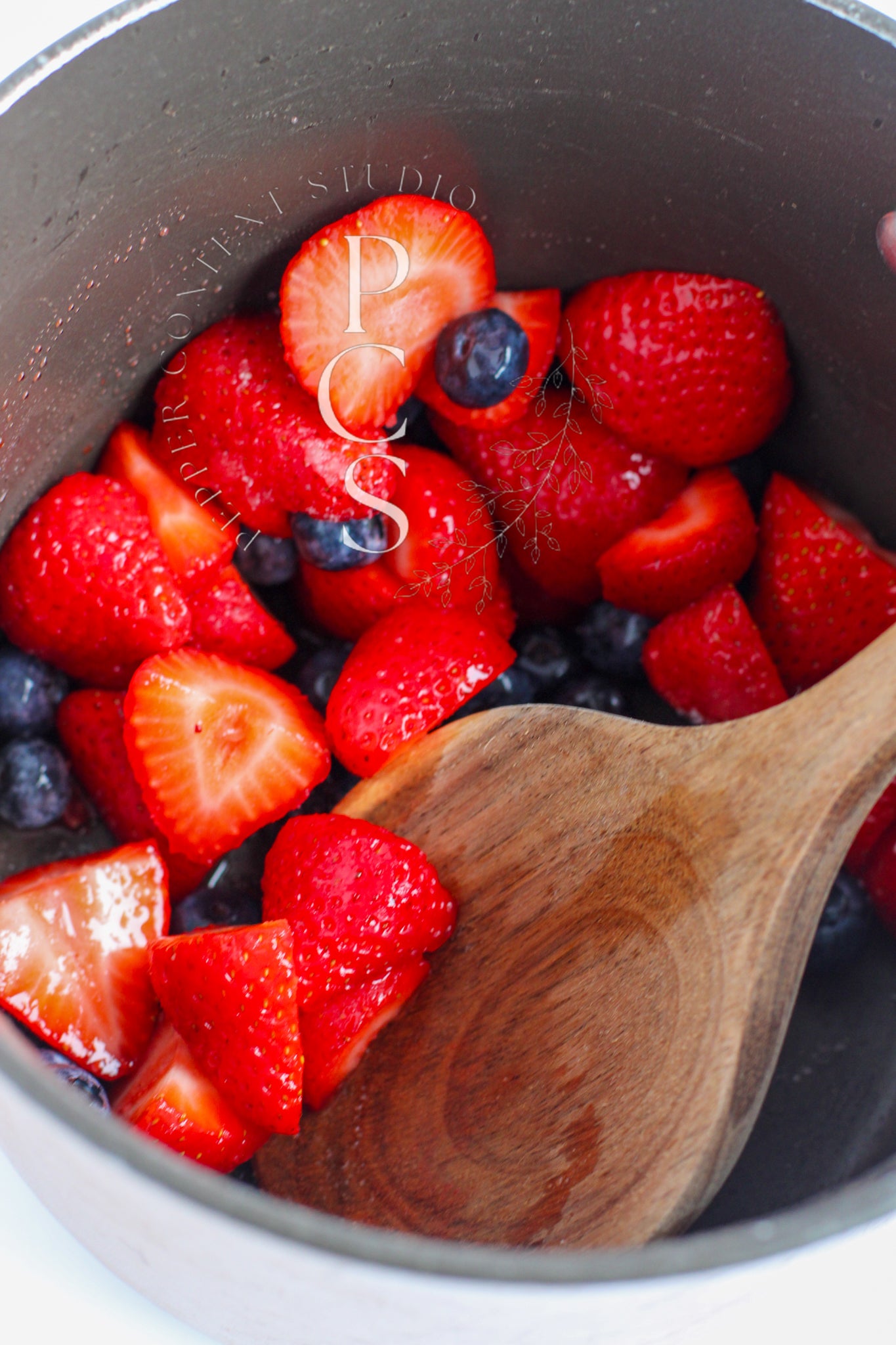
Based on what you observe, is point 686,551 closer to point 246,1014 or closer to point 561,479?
point 561,479

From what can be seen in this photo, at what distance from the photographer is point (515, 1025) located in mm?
791

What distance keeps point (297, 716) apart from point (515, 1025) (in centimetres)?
28

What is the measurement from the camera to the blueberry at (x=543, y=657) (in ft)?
3.15

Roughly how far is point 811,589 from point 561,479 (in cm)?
21

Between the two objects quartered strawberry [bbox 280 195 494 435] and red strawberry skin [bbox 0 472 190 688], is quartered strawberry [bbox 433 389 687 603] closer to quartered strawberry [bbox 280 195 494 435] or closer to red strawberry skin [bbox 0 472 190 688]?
quartered strawberry [bbox 280 195 494 435]

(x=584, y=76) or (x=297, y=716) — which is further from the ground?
(x=584, y=76)

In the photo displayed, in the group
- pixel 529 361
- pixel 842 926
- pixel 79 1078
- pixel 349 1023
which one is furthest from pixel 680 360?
pixel 79 1078

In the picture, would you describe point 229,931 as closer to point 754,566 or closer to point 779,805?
point 779,805

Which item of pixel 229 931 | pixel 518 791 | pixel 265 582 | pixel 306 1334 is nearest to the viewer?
pixel 306 1334

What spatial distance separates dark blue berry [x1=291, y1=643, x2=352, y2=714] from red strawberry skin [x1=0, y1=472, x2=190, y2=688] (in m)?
0.11

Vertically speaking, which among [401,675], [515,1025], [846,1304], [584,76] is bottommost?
[846,1304]

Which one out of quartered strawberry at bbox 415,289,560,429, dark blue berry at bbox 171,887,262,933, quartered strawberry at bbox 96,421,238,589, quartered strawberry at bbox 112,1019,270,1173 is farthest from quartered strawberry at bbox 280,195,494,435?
quartered strawberry at bbox 112,1019,270,1173

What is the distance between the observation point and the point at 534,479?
3.10ft

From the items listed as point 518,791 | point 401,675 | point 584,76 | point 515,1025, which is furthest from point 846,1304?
point 584,76
